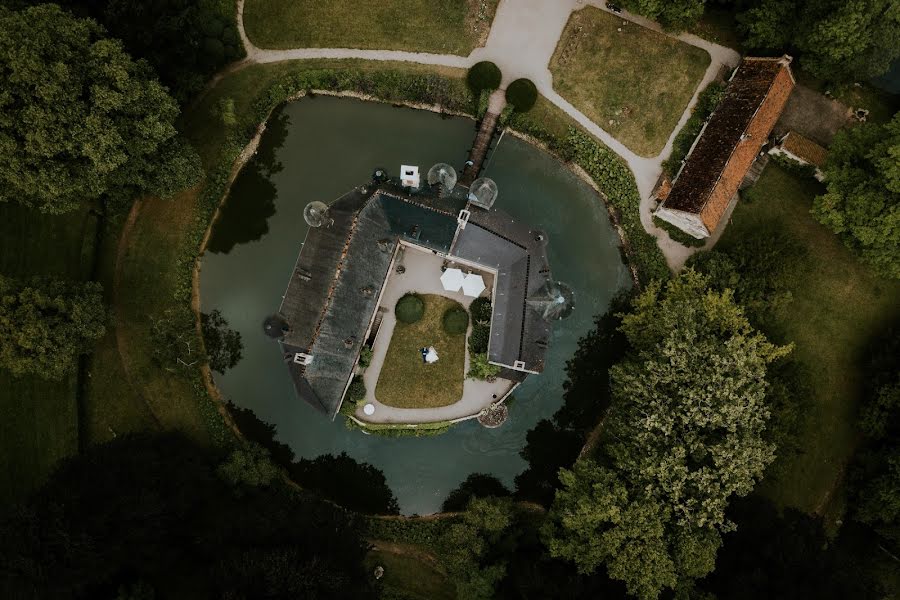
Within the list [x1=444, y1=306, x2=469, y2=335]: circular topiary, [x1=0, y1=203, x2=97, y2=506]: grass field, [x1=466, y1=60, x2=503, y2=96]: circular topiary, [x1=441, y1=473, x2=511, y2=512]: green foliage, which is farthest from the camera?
[x1=441, y1=473, x2=511, y2=512]: green foliage

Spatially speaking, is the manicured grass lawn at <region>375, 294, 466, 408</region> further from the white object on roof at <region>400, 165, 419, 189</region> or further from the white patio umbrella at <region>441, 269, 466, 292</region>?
the white object on roof at <region>400, 165, 419, 189</region>

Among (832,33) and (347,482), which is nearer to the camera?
(832,33)

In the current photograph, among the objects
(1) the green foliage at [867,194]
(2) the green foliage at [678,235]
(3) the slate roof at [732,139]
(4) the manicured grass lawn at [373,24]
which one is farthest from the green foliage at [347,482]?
(1) the green foliage at [867,194]

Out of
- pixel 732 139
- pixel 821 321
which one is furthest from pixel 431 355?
pixel 821 321

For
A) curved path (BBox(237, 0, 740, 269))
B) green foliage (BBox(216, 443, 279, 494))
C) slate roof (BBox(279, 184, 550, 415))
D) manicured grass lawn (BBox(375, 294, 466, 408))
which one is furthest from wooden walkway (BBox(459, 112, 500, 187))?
green foliage (BBox(216, 443, 279, 494))

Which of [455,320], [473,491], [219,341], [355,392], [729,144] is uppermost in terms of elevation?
[729,144]

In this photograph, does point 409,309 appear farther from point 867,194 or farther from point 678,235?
point 867,194
